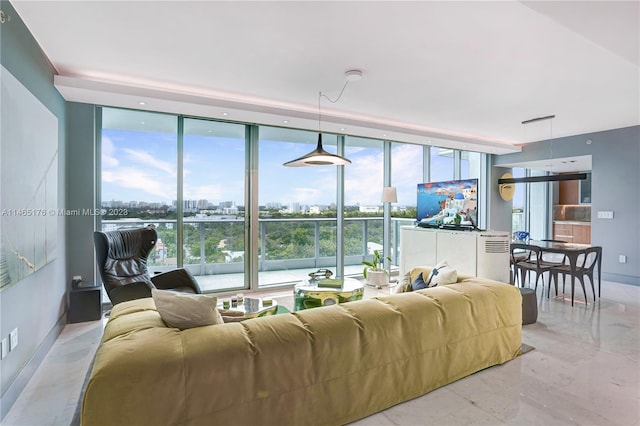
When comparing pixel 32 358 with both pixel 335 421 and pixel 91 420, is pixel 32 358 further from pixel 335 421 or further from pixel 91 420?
pixel 335 421

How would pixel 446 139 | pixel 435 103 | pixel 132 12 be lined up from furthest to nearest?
pixel 446 139, pixel 435 103, pixel 132 12

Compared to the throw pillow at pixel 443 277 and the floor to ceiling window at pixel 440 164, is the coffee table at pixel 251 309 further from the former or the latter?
the floor to ceiling window at pixel 440 164

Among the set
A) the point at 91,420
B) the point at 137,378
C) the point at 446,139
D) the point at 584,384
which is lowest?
the point at 584,384

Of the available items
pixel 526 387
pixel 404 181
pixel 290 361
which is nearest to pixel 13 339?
pixel 290 361

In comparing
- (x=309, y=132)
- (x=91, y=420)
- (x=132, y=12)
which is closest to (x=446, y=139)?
(x=309, y=132)

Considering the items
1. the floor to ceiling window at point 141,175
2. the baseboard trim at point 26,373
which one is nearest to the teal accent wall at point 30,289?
the baseboard trim at point 26,373

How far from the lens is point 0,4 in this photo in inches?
86.4

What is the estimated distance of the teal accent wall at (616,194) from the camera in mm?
5695

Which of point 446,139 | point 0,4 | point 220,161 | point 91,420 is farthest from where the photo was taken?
point 446,139

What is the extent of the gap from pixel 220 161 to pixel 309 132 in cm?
161

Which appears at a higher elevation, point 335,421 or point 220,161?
point 220,161

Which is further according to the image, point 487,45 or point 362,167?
point 362,167

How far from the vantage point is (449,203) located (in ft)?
18.9

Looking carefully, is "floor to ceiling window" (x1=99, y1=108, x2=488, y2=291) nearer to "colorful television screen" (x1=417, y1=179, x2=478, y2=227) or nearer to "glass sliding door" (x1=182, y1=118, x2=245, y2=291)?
"glass sliding door" (x1=182, y1=118, x2=245, y2=291)
